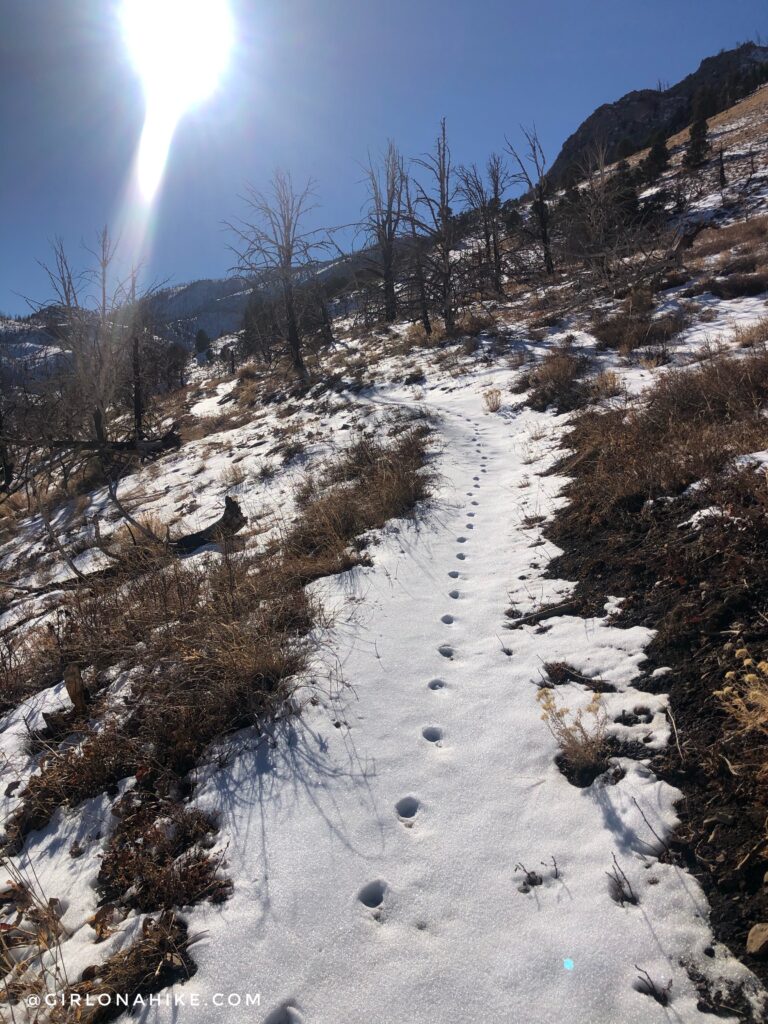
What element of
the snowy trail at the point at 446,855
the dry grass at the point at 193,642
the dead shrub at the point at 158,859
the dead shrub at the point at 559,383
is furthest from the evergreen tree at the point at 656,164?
the dead shrub at the point at 158,859

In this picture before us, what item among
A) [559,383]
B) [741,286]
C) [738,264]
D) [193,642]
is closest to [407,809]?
[193,642]

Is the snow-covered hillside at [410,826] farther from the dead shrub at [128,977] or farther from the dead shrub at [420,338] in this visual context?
the dead shrub at [420,338]

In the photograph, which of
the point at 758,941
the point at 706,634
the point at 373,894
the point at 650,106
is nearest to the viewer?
the point at 758,941

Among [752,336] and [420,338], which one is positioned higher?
[420,338]

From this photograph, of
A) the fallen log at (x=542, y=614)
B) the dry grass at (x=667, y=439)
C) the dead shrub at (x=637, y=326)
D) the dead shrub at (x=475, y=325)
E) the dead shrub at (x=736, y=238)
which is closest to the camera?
the fallen log at (x=542, y=614)

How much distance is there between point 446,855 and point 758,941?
110 centimetres

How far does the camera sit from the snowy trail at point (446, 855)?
5.45 ft

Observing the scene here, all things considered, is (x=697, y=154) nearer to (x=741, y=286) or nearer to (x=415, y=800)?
(x=741, y=286)

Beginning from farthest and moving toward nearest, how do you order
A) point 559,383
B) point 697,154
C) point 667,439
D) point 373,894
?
point 697,154
point 559,383
point 667,439
point 373,894

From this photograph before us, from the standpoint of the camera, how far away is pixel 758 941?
4.92 ft

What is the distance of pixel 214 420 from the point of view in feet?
64.3

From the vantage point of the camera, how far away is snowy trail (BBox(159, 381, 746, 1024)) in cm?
166

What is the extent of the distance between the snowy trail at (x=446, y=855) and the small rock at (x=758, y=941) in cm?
9

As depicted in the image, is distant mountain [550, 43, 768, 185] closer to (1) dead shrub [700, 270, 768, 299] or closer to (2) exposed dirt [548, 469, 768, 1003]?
(1) dead shrub [700, 270, 768, 299]
